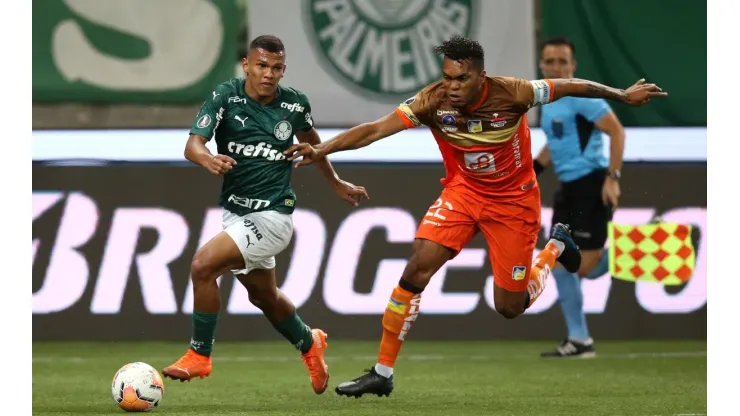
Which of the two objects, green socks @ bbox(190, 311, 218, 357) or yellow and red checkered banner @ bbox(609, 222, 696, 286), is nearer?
green socks @ bbox(190, 311, 218, 357)

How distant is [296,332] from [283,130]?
1107mm

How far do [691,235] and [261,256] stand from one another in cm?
515

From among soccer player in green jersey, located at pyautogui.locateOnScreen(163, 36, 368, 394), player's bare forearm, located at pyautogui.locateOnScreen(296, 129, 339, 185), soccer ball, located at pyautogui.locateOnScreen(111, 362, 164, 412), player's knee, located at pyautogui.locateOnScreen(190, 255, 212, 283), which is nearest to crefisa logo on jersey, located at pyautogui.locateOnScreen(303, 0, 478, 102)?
player's bare forearm, located at pyautogui.locateOnScreen(296, 129, 339, 185)

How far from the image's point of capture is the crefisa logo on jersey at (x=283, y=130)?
668 cm

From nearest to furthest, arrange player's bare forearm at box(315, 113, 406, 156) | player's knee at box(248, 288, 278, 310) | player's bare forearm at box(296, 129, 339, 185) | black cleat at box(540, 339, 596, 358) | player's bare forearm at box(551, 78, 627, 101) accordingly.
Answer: player's bare forearm at box(315, 113, 406, 156) → player's bare forearm at box(551, 78, 627, 101) → player's knee at box(248, 288, 278, 310) → player's bare forearm at box(296, 129, 339, 185) → black cleat at box(540, 339, 596, 358)

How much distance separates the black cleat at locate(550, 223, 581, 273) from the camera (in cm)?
785

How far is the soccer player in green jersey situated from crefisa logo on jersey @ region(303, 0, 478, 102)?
3812mm

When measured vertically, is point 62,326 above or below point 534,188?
below

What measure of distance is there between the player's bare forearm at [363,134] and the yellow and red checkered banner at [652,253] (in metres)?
3.69

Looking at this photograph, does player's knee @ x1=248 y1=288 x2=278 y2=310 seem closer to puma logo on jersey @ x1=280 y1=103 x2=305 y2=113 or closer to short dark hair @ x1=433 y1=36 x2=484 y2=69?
puma logo on jersey @ x1=280 y1=103 x2=305 y2=113

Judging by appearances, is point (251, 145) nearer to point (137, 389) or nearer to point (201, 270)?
point (201, 270)
